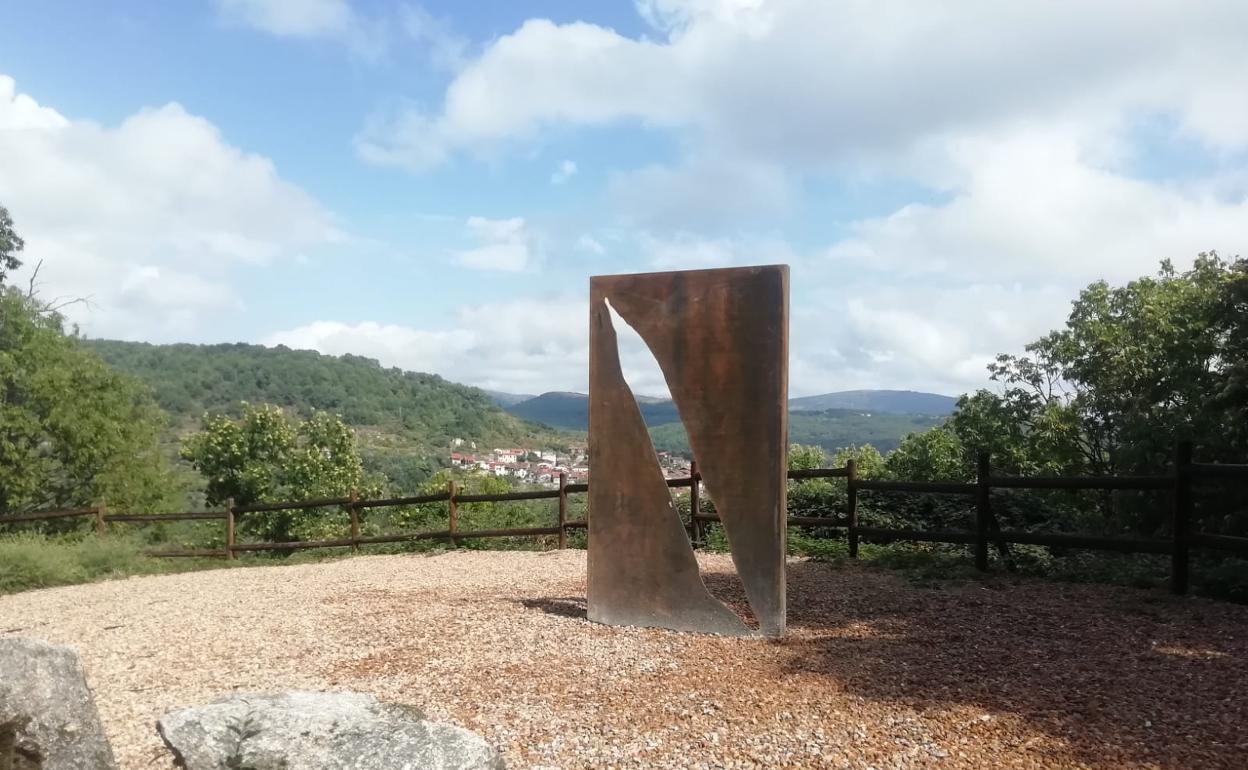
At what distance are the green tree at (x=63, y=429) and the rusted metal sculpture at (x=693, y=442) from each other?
62.8 ft

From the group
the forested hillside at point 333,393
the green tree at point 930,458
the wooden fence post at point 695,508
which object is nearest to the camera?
the wooden fence post at point 695,508

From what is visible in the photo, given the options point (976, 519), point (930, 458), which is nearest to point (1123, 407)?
point (930, 458)

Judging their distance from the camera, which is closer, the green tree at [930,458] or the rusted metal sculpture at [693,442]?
the rusted metal sculpture at [693,442]

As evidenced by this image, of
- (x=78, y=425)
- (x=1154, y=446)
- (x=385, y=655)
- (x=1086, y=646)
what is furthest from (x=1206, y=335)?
(x=78, y=425)

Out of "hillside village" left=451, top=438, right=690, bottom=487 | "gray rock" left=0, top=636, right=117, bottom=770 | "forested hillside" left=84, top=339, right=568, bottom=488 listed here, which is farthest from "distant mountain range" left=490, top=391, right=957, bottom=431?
"gray rock" left=0, top=636, right=117, bottom=770

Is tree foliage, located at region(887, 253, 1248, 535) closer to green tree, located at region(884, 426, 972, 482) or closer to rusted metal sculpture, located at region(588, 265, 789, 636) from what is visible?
green tree, located at region(884, 426, 972, 482)

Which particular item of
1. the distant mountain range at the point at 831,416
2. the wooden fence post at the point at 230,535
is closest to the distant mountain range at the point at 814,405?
the distant mountain range at the point at 831,416

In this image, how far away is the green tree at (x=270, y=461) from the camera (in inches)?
878

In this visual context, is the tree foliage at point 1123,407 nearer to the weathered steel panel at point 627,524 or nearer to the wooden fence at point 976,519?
the wooden fence at point 976,519

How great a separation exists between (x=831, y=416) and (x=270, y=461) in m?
51.9

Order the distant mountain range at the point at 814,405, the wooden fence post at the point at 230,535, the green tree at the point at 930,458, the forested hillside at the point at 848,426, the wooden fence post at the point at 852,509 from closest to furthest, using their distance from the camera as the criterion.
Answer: the wooden fence post at the point at 852,509
the wooden fence post at the point at 230,535
the green tree at the point at 930,458
the forested hillside at the point at 848,426
the distant mountain range at the point at 814,405

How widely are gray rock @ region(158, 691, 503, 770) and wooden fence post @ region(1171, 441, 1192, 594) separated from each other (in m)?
6.37

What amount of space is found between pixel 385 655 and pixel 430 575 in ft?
13.1

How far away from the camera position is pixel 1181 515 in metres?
6.88
